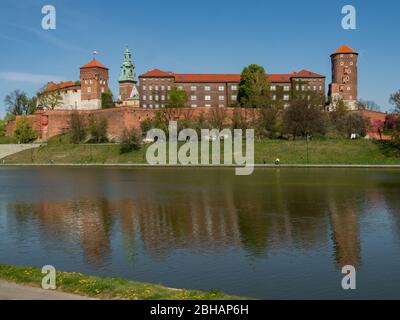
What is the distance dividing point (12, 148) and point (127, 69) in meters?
26.3

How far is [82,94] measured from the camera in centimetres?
8512

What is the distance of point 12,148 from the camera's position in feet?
230

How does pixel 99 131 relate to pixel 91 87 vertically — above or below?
below

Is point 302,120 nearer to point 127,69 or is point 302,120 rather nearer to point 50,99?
point 127,69

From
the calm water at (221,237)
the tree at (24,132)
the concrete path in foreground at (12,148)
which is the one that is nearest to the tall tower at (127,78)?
the tree at (24,132)

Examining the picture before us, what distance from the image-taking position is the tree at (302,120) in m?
61.0

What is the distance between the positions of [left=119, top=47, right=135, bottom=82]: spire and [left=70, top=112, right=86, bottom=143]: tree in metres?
15.2

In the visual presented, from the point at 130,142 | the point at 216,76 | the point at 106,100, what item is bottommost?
the point at 130,142

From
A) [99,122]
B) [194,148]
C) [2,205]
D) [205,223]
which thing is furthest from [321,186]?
[99,122]

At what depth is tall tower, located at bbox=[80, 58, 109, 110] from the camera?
84.1 meters

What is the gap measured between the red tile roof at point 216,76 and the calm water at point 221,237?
68.2 m

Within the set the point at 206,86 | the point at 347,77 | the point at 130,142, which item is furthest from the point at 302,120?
the point at 206,86

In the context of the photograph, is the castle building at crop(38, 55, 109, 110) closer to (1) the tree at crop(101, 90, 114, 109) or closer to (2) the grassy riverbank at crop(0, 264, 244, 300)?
(1) the tree at crop(101, 90, 114, 109)

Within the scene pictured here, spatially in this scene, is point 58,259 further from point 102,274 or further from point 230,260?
point 230,260
